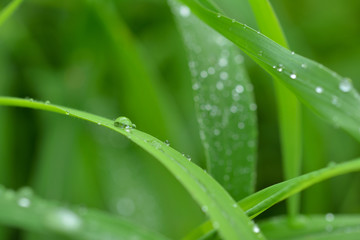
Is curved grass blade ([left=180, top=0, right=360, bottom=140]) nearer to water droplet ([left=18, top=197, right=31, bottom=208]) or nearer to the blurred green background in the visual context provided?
water droplet ([left=18, top=197, right=31, bottom=208])

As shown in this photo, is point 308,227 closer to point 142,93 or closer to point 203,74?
point 203,74

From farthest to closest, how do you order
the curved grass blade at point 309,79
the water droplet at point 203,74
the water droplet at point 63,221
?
the water droplet at point 203,74 → the curved grass blade at point 309,79 → the water droplet at point 63,221

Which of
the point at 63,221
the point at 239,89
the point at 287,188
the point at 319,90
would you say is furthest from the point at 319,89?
Result: the point at 63,221

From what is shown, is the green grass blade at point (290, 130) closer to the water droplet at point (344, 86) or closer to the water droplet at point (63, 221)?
the water droplet at point (344, 86)

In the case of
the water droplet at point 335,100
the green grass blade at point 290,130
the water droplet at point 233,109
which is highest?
the water droplet at point 233,109

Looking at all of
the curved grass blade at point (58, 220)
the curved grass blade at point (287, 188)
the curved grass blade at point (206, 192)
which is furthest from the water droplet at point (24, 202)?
the curved grass blade at point (287, 188)

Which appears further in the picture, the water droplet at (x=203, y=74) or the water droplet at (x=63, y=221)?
the water droplet at (x=203, y=74)

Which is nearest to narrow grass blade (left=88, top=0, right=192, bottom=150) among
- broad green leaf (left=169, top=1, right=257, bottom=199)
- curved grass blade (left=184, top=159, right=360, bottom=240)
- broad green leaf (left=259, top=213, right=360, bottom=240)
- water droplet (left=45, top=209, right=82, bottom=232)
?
broad green leaf (left=169, top=1, right=257, bottom=199)
